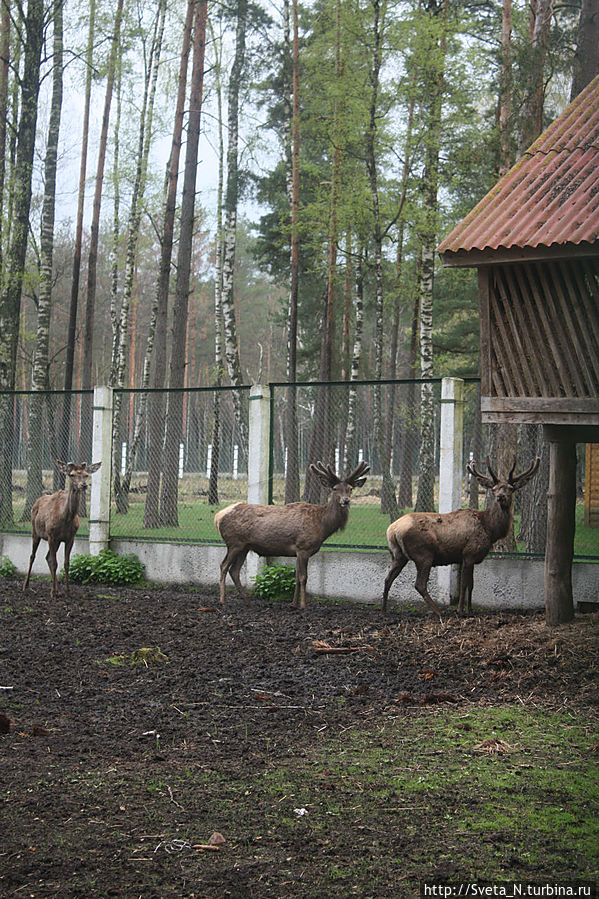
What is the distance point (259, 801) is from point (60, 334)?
48688 millimetres

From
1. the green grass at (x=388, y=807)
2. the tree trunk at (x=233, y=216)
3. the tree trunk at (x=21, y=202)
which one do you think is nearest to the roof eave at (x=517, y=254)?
the green grass at (x=388, y=807)

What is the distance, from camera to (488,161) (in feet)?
69.7

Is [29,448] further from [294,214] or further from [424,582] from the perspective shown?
[424,582]

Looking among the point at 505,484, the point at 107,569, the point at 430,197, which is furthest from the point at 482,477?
the point at 430,197

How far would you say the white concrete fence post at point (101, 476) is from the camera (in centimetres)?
1378

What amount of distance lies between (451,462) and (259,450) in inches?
104

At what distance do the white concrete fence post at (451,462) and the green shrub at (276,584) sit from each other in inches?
77.3

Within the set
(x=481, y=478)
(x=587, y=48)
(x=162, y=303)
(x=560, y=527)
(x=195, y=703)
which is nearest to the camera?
(x=195, y=703)

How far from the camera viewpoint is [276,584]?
1216 centimetres

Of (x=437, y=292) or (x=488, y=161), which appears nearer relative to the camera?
(x=488, y=161)

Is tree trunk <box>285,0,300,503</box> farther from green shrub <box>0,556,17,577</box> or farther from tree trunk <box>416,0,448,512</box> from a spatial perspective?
green shrub <box>0,556,17,577</box>

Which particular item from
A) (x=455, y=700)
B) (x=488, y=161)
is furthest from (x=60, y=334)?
(x=455, y=700)

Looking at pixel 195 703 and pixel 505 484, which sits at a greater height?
pixel 505 484

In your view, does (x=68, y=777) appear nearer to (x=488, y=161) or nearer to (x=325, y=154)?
(x=488, y=161)
